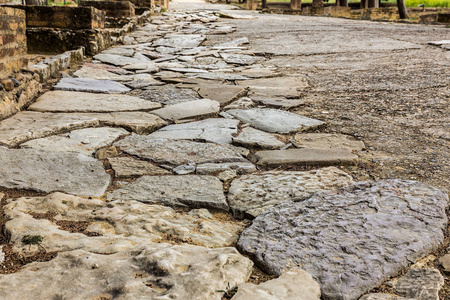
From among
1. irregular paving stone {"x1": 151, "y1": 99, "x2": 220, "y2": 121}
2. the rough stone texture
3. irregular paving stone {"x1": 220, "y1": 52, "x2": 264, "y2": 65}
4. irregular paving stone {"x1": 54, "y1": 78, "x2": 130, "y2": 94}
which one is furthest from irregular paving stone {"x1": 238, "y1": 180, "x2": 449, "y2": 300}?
irregular paving stone {"x1": 220, "y1": 52, "x2": 264, "y2": 65}

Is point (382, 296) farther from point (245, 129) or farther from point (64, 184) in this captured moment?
point (245, 129)

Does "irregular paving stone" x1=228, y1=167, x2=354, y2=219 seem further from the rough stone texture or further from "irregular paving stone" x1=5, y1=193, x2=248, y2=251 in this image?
the rough stone texture

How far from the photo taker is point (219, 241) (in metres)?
1.24

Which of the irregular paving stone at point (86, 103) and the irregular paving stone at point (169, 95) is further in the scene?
the irregular paving stone at point (169, 95)

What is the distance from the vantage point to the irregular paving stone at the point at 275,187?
1.47m

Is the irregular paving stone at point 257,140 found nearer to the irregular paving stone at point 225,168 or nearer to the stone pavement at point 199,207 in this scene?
the stone pavement at point 199,207

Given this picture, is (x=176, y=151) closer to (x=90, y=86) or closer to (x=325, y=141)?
(x=325, y=141)

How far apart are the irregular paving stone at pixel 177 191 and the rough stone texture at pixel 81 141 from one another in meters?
0.48

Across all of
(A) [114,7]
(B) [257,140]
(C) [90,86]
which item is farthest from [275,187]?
(A) [114,7]

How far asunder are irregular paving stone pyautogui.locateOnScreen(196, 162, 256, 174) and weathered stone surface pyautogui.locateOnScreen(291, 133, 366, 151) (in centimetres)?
39

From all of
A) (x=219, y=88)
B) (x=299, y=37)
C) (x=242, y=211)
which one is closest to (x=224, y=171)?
(x=242, y=211)

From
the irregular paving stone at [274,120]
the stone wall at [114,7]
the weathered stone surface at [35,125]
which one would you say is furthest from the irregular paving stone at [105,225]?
the stone wall at [114,7]

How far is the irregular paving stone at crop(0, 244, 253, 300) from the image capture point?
915mm

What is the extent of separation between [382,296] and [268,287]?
282 millimetres
